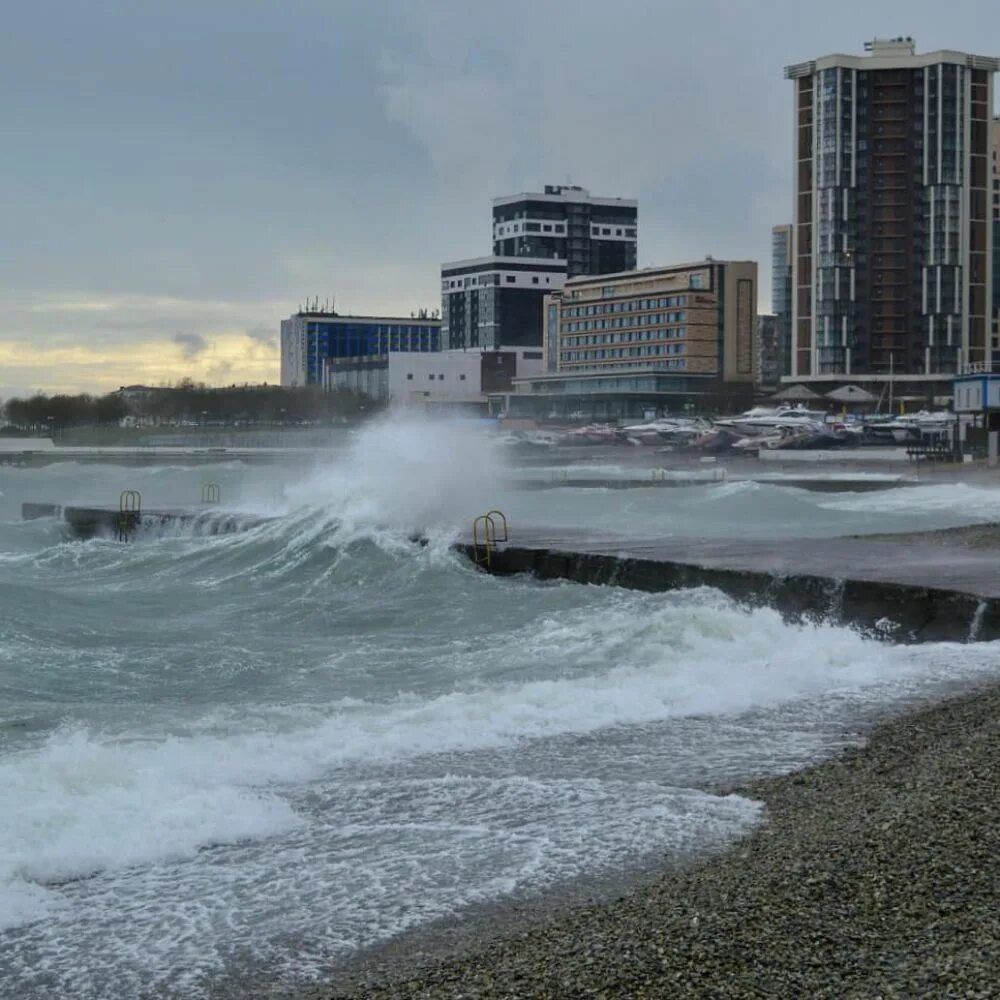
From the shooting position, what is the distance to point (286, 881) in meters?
7.20

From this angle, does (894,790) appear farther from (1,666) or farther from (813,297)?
(813,297)

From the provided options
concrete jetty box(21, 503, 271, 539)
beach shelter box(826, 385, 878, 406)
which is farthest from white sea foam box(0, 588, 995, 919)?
beach shelter box(826, 385, 878, 406)

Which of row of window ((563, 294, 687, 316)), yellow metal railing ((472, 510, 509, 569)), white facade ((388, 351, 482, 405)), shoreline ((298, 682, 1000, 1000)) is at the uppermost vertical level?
row of window ((563, 294, 687, 316))

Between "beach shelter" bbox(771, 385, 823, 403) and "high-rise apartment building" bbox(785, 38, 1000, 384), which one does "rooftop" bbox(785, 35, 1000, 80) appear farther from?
"beach shelter" bbox(771, 385, 823, 403)

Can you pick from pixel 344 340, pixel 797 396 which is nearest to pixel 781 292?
pixel 344 340

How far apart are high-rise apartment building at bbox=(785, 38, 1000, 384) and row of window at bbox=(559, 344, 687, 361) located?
52.9 feet

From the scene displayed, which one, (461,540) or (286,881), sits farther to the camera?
(461,540)

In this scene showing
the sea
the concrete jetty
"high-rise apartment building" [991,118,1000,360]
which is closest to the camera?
the sea

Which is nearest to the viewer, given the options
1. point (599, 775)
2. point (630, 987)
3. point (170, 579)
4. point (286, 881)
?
point (630, 987)

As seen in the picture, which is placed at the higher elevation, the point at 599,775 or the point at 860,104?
the point at 860,104

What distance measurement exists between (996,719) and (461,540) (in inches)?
571

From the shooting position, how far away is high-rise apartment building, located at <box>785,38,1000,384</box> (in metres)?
118

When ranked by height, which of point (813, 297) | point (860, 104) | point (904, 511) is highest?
point (860, 104)

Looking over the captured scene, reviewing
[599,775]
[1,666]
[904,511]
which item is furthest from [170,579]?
[904,511]
